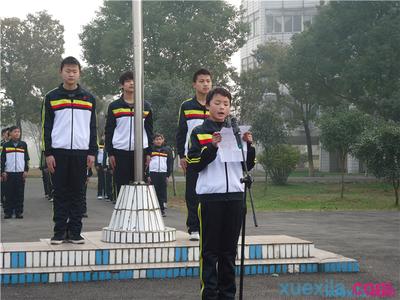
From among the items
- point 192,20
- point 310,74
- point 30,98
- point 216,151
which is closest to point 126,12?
point 192,20

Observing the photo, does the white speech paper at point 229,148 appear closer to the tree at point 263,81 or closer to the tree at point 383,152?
the tree at point 383,152

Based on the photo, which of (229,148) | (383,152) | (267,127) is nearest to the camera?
(229,148)

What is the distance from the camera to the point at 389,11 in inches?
1287

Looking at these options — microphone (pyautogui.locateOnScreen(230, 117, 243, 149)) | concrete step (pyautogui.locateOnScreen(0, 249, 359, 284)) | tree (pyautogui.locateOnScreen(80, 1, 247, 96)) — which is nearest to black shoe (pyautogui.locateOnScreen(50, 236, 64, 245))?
concrete step (pyautogui.locateOnScreen(0, 249, 359, 284))

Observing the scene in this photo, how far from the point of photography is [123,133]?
8305 mm

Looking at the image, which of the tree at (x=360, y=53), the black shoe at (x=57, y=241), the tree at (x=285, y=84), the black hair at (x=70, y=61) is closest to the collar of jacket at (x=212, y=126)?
the black hair at (x=70, y=61)

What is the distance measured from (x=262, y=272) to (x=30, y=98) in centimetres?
4218

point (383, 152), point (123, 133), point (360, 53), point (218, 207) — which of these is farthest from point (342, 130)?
point (218, 207)

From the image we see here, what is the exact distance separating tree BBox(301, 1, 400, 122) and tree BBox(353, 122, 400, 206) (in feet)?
34.0

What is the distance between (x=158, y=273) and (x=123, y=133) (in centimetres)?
201

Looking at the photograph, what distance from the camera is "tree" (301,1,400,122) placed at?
31.9 m

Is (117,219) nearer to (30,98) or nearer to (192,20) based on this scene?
(192,20)

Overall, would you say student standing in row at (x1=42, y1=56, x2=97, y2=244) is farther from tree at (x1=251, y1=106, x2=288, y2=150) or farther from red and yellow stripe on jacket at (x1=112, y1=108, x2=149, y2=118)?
tree at (x1=251, y1=106, x2=288, y2=150)

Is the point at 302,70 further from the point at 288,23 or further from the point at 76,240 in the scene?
the point at 288,23
